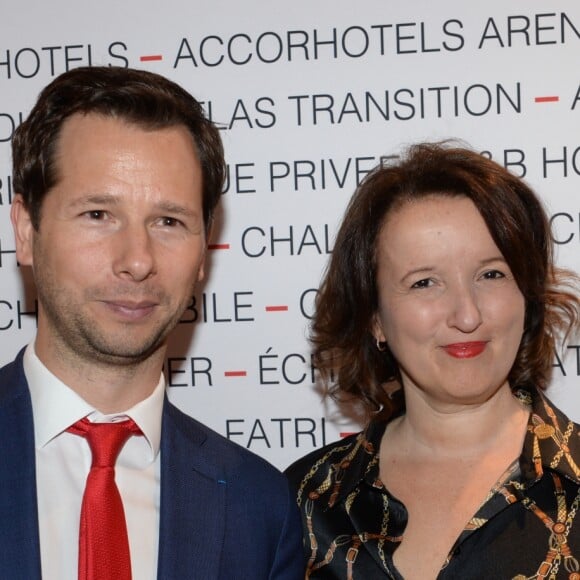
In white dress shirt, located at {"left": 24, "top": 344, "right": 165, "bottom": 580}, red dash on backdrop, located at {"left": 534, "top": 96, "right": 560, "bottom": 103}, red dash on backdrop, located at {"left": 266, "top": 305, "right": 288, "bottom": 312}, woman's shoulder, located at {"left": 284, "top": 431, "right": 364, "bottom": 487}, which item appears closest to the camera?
white dress shirt, located at {"left": 24, "top": 344, "right": 165, "bottom": 580}

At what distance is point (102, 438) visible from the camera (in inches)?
76.0

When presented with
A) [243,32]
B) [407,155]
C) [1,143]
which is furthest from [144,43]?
[407,155]

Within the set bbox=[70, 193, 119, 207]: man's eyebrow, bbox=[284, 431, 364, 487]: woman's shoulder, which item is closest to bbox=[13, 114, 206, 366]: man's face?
bbox=[70, 193, 119, 207]: man's eyebrow

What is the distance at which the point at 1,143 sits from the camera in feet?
9.73

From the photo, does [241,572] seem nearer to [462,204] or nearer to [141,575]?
[141,575]

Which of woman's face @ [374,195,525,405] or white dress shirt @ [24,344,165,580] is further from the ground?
woman's face @ [374,195,525,405]

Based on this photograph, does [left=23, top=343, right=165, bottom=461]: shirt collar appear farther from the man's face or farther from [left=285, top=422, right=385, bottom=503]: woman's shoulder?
[left=285, top=422, right=385, bottom=503]: woman's shoulder

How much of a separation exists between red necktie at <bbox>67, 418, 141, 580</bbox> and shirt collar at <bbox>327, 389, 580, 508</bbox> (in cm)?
66

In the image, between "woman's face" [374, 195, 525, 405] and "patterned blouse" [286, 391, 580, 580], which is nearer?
"patterned blouse" [286, 391, 580, 580]

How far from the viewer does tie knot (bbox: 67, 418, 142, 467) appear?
1909mm

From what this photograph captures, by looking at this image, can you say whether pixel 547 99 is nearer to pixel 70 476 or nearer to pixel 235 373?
pixel 235 373

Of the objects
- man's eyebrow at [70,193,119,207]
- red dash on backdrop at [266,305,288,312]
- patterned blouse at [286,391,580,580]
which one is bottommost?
patterned blouse at [286,391,580,580]

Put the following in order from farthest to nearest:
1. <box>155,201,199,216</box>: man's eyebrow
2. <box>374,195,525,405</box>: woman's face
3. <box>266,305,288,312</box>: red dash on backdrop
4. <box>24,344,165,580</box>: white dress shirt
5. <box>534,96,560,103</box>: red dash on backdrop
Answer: <box>266,305,288,312</box>: red dash on backdrop, <box>534,96,560,103</box>: red dash on backdrop, <box>374,195,525,405</box>: woman's face, <box>155,201,199,216</box>: man's eyebrow, <box>24,344,165,580</box>: white dress shirt

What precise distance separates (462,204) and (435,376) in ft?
1.38
